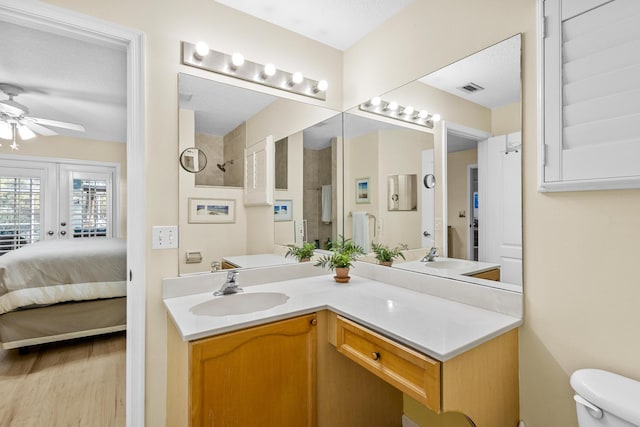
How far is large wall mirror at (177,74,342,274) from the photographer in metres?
1.63

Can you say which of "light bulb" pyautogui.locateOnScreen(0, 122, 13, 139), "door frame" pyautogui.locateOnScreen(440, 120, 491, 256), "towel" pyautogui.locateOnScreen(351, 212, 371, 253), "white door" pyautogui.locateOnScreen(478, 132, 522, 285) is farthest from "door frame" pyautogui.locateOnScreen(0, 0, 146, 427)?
"light bulb" pyautogui.locateOnScreen(0, 122, 13, 139)

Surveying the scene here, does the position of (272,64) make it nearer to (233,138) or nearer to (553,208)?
(233,138)

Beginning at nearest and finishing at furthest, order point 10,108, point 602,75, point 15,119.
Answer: point 602,75 < point 10,108 < point 15,119

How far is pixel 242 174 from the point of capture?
1.85 meters

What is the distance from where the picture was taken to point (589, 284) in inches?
42.1

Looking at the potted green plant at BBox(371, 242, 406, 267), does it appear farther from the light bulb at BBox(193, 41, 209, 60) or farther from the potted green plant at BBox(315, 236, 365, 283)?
the light bulb at BBox(193, 41, 209, 60)

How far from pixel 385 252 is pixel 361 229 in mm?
279

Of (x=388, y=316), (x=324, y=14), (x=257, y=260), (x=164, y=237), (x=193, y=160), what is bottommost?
(x=388, y=316)

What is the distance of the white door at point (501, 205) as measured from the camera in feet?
4.19

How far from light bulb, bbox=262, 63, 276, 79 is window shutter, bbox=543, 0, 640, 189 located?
133 cm

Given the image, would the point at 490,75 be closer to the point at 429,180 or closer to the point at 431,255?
the point at 429,180

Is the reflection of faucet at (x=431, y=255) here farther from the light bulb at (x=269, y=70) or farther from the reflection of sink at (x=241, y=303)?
the light bulb at (x=269, y=70)

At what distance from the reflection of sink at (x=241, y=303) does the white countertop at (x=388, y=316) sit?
0.04 metres

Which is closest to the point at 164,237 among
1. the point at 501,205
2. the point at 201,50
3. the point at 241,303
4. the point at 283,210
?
the point at 241,303
